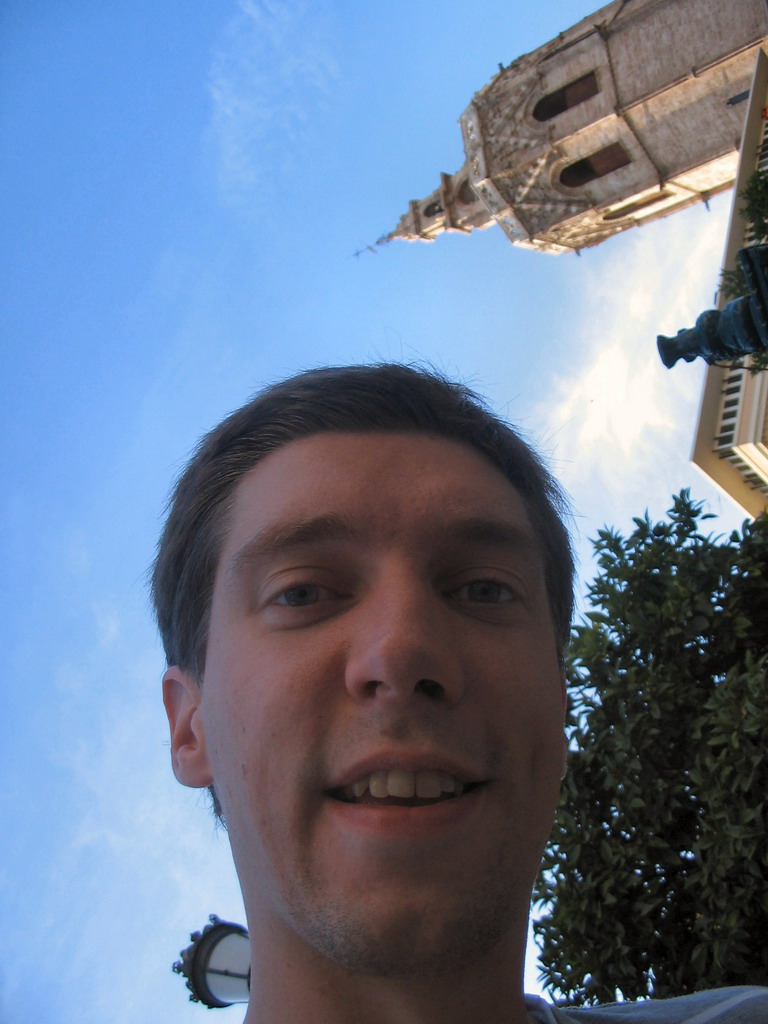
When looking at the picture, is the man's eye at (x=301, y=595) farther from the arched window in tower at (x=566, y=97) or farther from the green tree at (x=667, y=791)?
the arched window in tower at (x=566, y=97)

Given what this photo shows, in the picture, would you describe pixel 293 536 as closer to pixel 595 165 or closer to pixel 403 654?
pixel 403 654

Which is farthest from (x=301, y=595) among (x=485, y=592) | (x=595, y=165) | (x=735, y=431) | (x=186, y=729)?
(x=595, y=165)

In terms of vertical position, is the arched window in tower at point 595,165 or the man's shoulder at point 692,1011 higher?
the arched window in tower at point 595,165

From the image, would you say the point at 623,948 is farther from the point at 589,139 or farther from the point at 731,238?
the point at 589,139

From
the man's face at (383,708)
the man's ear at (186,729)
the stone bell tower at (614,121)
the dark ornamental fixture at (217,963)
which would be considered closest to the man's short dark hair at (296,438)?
the man's ear at (186,729)

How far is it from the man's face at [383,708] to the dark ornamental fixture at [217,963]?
266 centimetres

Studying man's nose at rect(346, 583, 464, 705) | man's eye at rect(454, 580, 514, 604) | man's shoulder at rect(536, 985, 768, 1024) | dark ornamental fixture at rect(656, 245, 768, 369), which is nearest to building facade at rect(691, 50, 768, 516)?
dark ornamental fixture at rect(656, 245, 768, 369)

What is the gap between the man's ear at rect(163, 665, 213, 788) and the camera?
2.55m

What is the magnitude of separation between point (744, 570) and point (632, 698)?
1596 millimetres

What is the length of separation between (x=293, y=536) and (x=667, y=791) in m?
4.78

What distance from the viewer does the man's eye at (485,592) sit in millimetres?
2320

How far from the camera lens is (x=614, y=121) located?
25438 millimetres

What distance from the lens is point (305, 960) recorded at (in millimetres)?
1977

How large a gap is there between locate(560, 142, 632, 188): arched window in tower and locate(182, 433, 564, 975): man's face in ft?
92.3
